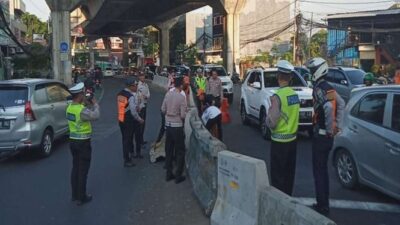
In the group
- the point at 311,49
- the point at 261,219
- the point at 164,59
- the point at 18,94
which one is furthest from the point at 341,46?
the point at 261,219

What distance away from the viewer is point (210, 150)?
699 centimetres

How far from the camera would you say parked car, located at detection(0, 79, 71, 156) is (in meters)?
10.9

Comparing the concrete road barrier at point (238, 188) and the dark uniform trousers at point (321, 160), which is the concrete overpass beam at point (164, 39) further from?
the concrete road barrier at point (238, 188)

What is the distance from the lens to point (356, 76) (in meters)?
19.1

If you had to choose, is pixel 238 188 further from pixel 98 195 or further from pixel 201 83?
pixel 201 83

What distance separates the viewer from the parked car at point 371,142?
22.5 feet

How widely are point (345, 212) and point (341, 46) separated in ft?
186

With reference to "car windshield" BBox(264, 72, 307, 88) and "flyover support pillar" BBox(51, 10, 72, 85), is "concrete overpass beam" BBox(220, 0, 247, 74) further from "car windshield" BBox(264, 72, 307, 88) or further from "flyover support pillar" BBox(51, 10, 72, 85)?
"car windshield" BBox(264, 72, 307, 88)

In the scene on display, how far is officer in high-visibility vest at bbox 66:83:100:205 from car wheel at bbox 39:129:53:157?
3.76 m

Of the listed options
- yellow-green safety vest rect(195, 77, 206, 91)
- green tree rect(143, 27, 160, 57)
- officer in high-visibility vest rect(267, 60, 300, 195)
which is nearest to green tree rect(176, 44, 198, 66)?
green tree rect(143, 27, 160, 57)

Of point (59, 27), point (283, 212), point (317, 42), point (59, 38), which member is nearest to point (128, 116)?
point (283, 212)

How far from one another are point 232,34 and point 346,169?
42118mm

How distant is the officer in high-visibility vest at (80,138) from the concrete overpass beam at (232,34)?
4067 cm

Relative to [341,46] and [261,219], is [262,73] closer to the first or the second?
[261,219]
